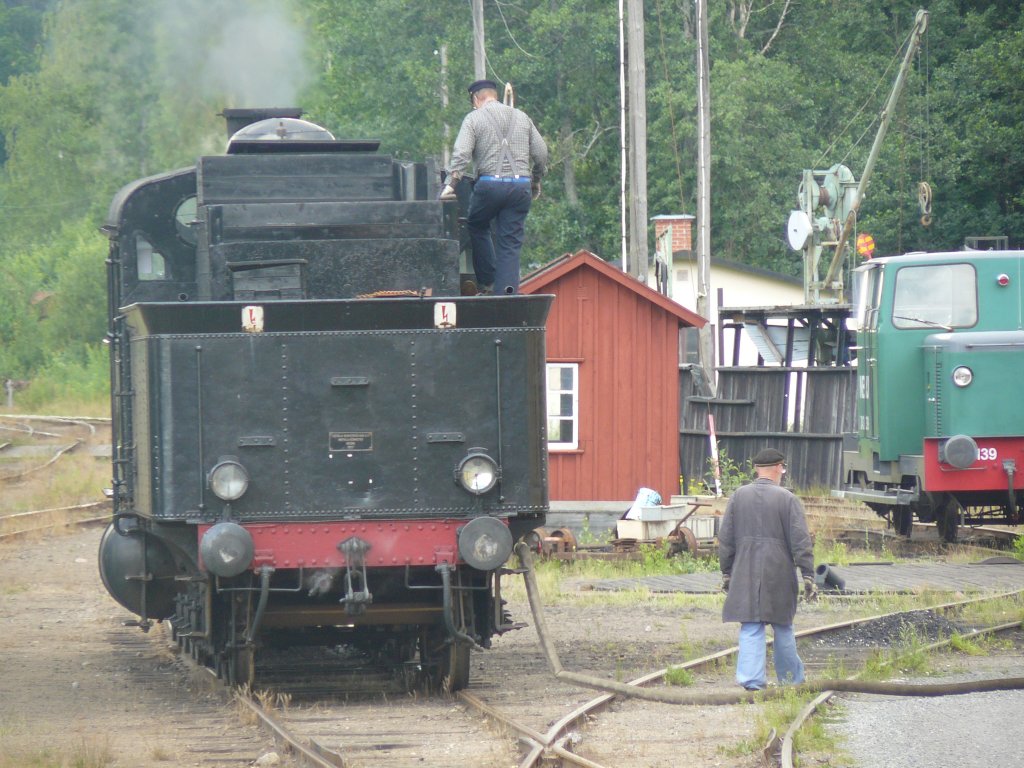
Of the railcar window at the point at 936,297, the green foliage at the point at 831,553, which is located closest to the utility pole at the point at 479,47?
the railcar window at the point at 936,297

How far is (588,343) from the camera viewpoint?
22.6m

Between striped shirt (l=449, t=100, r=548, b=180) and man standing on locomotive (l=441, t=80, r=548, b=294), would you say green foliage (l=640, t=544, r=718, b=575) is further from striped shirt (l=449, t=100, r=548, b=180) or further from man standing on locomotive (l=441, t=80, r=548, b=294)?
striped shirt (l=449, t=100, r=548, b=180)

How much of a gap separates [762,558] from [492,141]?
121 inches

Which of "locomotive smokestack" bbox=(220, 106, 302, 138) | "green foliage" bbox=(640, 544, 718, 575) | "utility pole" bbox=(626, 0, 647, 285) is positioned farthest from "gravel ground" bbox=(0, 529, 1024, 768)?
"utility pole" bbox=(626, 0, 647, 285)

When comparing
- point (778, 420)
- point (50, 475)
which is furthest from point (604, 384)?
point (50, 475)

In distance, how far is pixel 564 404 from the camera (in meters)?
22.6

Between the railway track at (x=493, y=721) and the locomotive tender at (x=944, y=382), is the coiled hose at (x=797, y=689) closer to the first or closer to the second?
the railway track at (x=493, y=721)

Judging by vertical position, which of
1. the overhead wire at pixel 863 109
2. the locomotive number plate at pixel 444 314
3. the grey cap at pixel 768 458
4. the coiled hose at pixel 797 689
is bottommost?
the coiled hose at pixel 797 689

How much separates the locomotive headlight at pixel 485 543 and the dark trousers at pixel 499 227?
1.63 metres

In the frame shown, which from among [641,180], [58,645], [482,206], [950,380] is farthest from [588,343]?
[482,206]

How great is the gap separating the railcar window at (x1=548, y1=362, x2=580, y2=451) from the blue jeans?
13.0 metres

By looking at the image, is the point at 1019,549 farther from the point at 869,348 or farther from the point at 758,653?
the point at 758,653

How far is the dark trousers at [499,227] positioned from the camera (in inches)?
386

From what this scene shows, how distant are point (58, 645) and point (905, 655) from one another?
21.5ft
